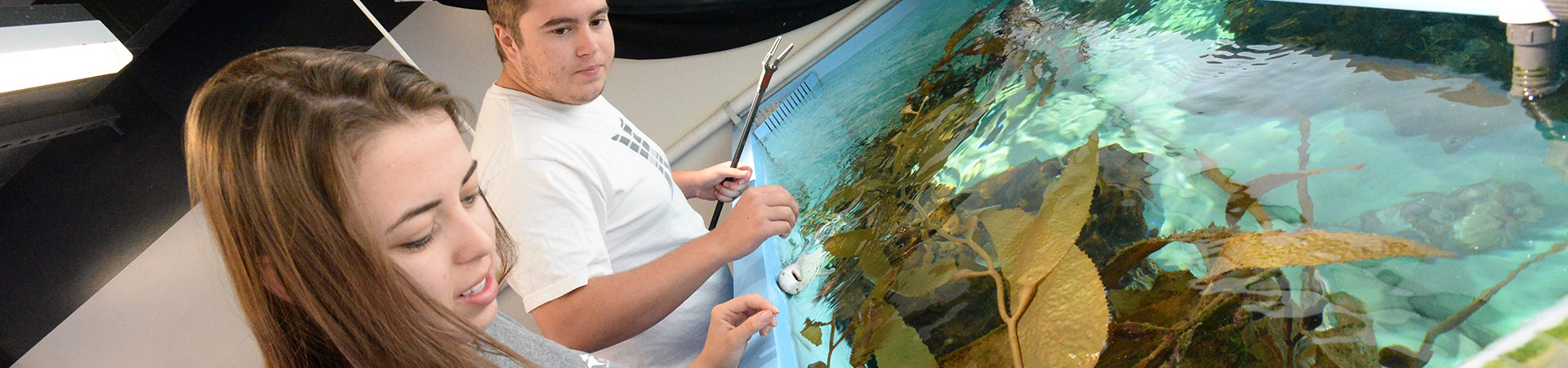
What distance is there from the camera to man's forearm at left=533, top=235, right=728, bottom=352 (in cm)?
86

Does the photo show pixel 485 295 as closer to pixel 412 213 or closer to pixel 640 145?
pixel 412 213

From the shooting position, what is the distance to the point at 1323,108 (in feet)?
1.61

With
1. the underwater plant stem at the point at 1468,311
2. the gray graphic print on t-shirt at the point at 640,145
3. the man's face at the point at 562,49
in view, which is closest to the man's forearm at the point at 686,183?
the gray graphic print on t-shirt at the point at 640,145

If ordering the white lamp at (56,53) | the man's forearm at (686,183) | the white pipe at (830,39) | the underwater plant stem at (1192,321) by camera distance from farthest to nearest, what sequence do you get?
the white pipe at (830,39) < the man's forearm at (686,183) < the white lamp at (56,53) < the underwater plant stem at (1192,321)

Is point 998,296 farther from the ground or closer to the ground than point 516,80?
closer to the ground

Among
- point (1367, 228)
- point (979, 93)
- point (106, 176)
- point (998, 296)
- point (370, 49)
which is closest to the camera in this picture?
point (1367, 228)

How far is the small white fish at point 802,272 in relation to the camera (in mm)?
890

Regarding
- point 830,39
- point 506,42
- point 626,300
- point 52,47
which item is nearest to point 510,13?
point 506,42

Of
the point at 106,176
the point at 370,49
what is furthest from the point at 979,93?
the point at 106,176

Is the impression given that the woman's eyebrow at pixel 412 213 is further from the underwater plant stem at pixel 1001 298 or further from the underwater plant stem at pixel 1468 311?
the underwater plant stem at pixel 1468 311

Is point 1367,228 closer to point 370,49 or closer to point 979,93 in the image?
point 979,93

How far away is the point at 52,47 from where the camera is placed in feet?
4.05

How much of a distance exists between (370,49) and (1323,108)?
190 cm

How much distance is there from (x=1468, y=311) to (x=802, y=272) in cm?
64
